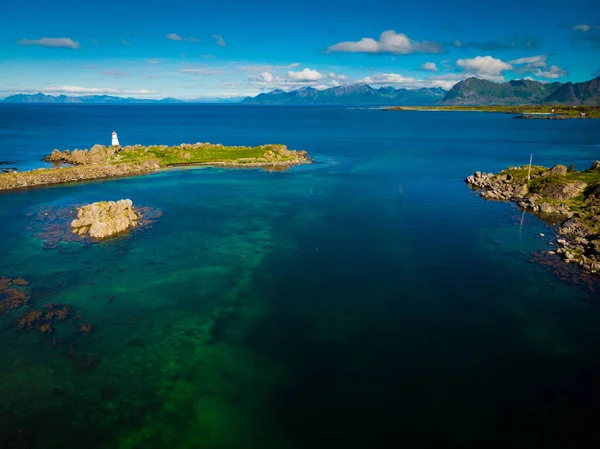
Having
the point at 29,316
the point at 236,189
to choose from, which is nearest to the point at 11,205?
the point at 236,189

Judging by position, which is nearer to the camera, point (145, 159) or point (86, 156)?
point (145, 159)

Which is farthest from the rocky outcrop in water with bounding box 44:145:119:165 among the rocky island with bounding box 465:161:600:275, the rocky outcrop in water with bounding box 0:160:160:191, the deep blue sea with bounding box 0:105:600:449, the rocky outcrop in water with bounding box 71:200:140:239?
the rocky island with bounding box 465:161:600:275

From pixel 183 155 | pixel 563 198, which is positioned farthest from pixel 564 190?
pixel 183 155

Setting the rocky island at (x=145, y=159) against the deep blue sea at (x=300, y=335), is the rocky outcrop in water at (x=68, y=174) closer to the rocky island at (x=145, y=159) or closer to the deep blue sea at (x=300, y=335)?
the rocky island at (x=145, y=159)

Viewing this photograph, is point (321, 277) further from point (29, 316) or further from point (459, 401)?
point (29, 316)

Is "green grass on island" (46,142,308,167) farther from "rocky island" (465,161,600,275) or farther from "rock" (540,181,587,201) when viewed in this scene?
"rock" (540,181,587,201)

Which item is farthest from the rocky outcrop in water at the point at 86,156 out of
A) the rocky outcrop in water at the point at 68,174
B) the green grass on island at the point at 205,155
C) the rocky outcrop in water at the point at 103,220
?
the rocky outcrop in water at the point at 103,220

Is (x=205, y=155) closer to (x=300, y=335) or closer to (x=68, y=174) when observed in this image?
(x=68, y=174)
